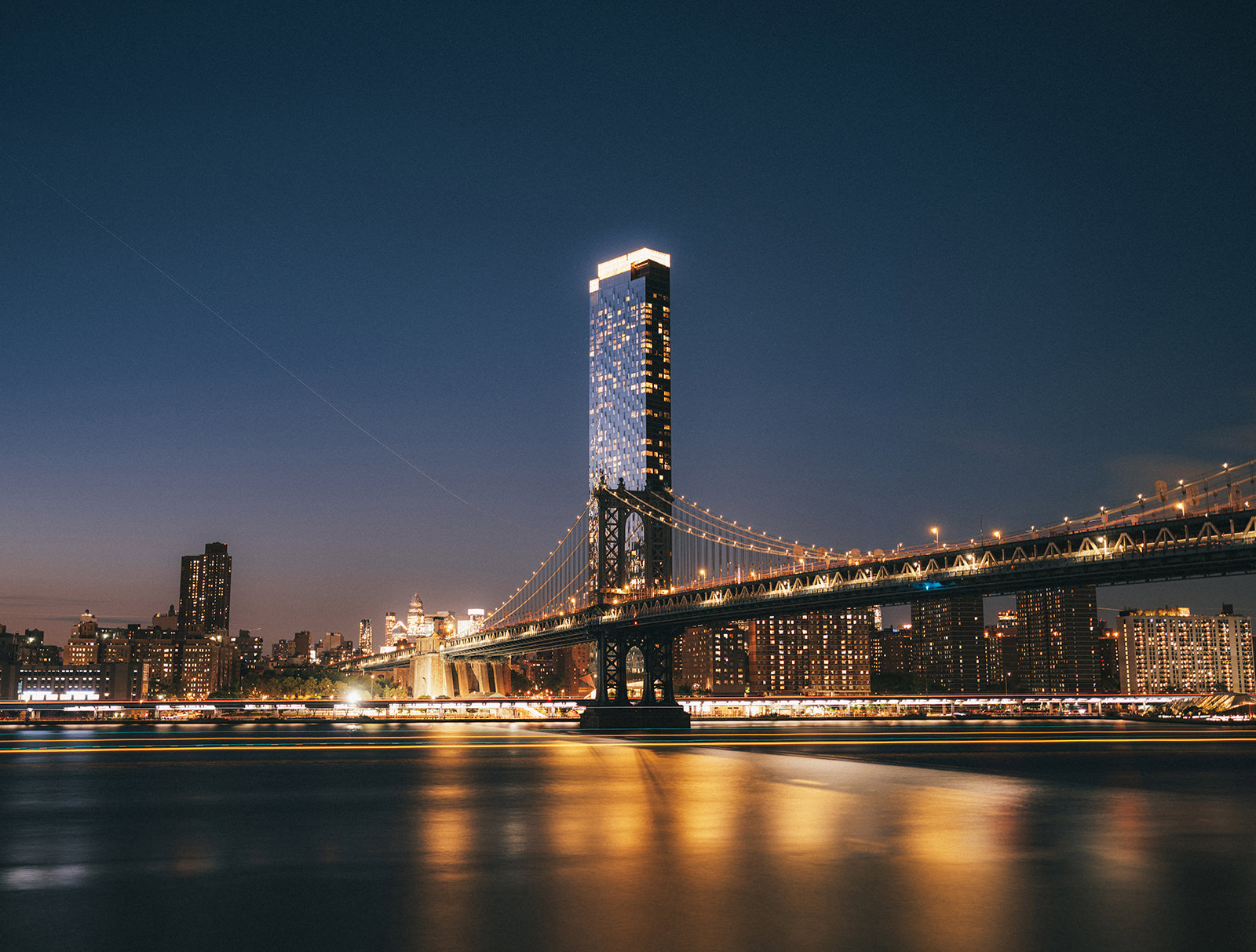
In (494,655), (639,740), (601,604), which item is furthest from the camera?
(494,655)

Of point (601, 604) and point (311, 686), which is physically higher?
point (601, 604)

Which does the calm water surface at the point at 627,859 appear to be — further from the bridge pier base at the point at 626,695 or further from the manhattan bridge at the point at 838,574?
the bridge pier base at the point at 626,695

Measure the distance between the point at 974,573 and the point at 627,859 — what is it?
160ft

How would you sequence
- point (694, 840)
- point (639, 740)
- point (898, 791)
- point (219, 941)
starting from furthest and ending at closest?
point (639, 740) < point (898, 791) < point (694, 840) < point (219, 941)

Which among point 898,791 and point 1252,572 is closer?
point 898,791

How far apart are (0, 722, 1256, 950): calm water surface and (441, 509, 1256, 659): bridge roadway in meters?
14.4

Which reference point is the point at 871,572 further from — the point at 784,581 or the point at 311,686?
the point at 311,686

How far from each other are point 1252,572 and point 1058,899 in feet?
142

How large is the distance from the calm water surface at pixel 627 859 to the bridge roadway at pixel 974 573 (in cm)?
1437

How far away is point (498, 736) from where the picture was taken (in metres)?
67.7

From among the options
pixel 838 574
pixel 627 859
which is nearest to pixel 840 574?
pixel 838 574

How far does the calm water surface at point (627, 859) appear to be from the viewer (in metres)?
11.6

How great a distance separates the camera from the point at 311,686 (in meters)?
192

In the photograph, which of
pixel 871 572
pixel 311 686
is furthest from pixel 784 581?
pixel 311 686
